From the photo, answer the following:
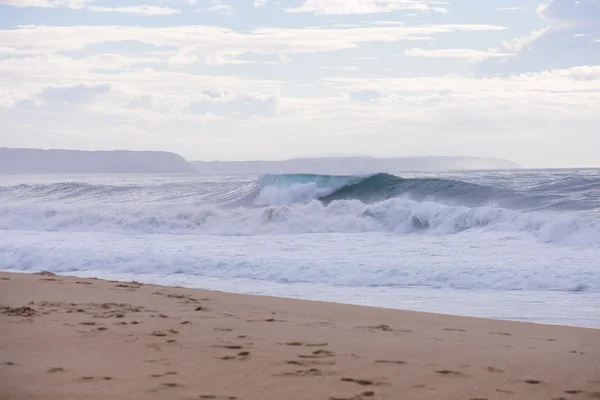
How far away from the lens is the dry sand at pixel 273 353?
347 cm

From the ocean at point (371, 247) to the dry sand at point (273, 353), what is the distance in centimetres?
174

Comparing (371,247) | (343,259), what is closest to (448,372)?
(343,259)

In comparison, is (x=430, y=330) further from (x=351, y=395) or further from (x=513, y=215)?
(x=513, y=215)

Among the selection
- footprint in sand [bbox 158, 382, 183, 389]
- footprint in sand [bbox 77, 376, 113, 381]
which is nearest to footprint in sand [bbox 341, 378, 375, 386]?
footprint in sand [bbox 158, 382, 183, 389]

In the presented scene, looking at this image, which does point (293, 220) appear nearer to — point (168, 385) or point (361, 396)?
point (168, 385)

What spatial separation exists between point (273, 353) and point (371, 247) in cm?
920

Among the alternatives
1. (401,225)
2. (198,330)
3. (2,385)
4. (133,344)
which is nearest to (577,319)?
(198,330)

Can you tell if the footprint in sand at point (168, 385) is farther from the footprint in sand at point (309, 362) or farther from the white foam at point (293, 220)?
the white foam at point (293, 220)

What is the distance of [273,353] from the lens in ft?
14.0

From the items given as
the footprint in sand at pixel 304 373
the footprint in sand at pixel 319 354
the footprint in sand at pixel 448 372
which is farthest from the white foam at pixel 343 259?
the footprint in sand at pixel 304 373

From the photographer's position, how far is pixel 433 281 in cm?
924

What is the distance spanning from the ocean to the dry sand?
5.70ft

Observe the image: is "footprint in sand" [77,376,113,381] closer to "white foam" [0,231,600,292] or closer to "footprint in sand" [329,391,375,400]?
"footprint in sand" [329,391,375,400]

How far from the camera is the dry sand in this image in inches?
137
